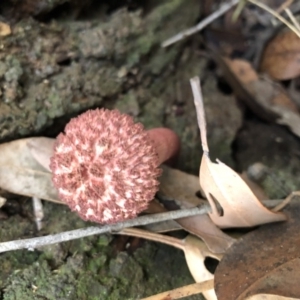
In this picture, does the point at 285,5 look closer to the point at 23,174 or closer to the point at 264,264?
the point at 264,264

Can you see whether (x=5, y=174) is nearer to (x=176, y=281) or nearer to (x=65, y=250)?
(x=65, y=250)

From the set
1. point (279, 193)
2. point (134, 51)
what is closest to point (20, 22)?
point (134, 51)

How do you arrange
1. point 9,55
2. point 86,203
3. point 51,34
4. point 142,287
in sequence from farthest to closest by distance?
point 51,34
point 9,55
point 142,287
point 86,203

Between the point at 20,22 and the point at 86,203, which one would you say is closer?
the point at 86,203

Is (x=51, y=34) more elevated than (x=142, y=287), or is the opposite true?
(x=51, y=34)

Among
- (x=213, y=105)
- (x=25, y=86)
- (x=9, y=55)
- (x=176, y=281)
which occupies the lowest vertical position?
(x=176, y=281)

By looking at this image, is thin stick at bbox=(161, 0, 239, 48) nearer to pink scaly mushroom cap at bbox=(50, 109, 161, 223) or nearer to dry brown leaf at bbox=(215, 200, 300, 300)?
pink scaly mushroom cap at bbox=(50, 109, 161, 223)

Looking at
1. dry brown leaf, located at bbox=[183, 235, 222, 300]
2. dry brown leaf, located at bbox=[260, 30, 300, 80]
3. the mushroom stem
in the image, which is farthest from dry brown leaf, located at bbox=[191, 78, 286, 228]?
dry brown leaf, located at bbox=[260, 30, 300, 80]
